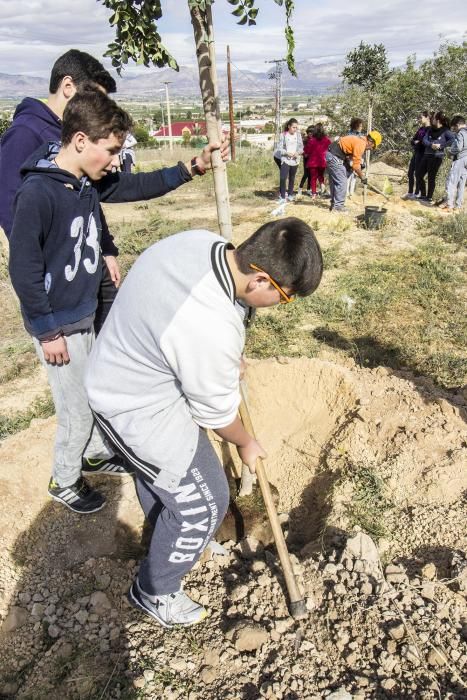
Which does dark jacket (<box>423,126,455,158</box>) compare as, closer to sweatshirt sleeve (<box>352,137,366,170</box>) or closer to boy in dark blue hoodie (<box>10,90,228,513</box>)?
sweatshirt sleeve (<box>352,137,366,170</box>)

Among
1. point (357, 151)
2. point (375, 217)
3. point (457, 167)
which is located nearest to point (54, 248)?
point (375, 217)

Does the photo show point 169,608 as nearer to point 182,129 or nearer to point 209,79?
point 209,79

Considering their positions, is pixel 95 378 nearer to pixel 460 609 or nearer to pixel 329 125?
pixel 460 609

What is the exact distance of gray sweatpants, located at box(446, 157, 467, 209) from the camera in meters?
9.24

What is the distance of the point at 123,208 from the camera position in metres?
12.4

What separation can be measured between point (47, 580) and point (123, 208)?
11.0m

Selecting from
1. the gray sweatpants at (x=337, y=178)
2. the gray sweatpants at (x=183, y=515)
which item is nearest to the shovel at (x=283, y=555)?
the gray sweatpants at (x=183, y=515)

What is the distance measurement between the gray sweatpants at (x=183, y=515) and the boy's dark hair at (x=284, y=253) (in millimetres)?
757

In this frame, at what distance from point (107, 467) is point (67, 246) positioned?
1.46 meters

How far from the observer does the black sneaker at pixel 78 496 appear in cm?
276

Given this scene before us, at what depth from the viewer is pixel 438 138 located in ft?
Answer: 30.7

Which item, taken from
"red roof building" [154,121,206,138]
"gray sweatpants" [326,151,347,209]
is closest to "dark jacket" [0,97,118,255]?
"gray sweatpants" [326,151,347,209]

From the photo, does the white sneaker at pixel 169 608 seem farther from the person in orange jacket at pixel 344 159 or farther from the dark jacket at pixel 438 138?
the dark jacket at pixel 438 138

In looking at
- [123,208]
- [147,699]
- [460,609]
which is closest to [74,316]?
[147,699]
